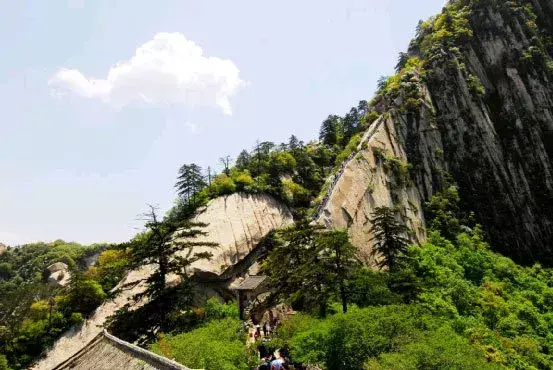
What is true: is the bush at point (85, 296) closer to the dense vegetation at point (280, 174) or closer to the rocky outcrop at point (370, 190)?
the dense vegetation at point (280, 174)

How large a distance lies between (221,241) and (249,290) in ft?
28.1

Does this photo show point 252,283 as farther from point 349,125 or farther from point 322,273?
point 349,125

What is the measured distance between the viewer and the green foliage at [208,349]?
18625 millimetres

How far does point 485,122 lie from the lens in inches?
2773

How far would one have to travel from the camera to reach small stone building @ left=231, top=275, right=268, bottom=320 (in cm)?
3747

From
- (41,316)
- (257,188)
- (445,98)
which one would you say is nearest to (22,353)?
(41,316)

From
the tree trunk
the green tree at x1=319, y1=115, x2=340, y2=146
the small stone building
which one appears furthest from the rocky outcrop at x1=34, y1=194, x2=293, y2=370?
the green tree at x1=319, y1=115, x2=340, y2=146

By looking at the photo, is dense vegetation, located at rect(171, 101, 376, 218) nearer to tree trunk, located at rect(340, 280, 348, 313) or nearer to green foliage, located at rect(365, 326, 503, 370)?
tree trunk, located at rect(340, 280, 348, 313)

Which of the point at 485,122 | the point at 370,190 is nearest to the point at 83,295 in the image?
the point at 370,190

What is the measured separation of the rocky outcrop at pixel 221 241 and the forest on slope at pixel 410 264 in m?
1.30

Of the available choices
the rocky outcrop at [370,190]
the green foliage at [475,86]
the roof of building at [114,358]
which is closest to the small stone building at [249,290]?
the rocky outcrop at [370,190]

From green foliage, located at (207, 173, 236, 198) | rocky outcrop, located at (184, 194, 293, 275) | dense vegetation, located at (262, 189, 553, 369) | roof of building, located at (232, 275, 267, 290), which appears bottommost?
dense vegetation, located at (262, 189, 553, 369)

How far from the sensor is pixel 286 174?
6181 cm

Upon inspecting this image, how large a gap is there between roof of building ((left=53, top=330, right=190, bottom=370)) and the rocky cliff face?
125ft
